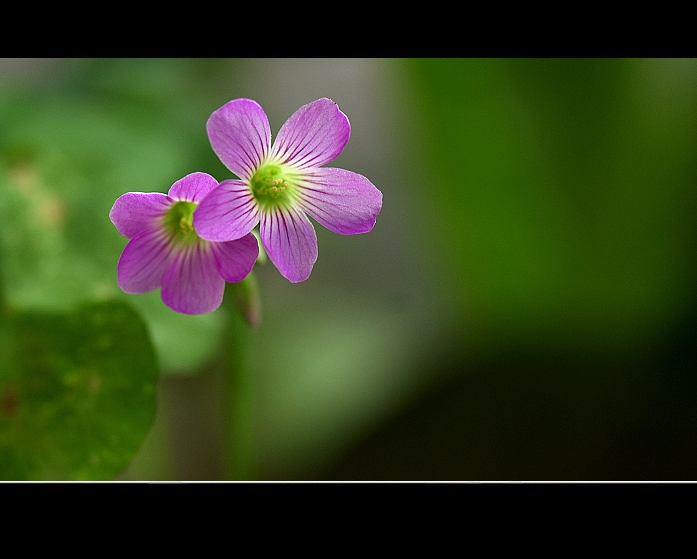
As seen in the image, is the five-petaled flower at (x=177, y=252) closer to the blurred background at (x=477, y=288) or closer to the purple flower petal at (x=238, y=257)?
the purple flower petal at (x=238, y=257)

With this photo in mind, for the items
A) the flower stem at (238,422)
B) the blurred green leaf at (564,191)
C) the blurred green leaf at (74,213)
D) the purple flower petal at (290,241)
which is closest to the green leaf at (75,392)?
the blurred green leaf at (74,213)

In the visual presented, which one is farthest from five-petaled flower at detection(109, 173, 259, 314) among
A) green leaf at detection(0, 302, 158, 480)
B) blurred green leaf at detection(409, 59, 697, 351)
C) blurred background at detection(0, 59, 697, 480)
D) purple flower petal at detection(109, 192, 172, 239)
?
blurred green leaf at detection(409, 59, 697, 351)

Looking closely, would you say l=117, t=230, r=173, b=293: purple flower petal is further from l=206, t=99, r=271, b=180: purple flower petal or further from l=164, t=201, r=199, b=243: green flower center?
l=206, t=99, r=271, b=180: purple flower petal

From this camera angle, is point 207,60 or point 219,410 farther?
point 207,60

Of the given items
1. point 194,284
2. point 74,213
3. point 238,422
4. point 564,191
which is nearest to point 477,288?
point 564,191

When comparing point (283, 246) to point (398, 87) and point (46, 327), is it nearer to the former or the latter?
point (46, 327)
